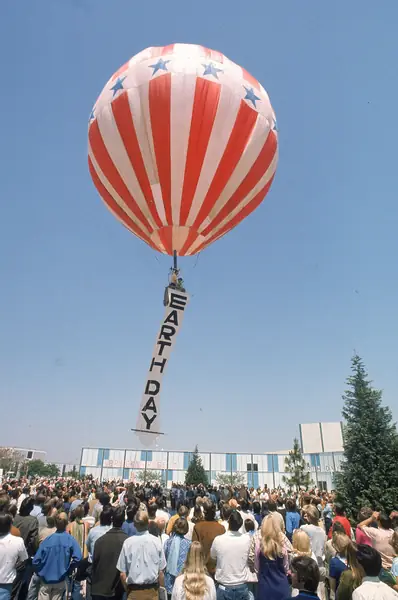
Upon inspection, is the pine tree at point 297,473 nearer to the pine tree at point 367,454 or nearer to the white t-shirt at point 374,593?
the pine tree at point 367,454

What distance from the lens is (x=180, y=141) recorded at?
9891 millimetres

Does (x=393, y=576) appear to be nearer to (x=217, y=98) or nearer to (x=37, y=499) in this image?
(x=37, y=499)

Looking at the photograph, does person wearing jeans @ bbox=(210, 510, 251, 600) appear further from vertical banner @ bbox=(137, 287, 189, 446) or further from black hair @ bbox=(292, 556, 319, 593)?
vertical banner @ bbox=(137, 287, 189, 446)

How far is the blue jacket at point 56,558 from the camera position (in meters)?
4.88

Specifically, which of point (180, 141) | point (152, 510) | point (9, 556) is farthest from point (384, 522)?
point (180, 141)

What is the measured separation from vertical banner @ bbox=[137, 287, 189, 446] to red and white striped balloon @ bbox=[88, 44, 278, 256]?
245 cm

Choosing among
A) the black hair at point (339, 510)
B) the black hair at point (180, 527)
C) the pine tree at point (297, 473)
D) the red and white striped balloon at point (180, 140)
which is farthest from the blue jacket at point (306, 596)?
the pine tree at point (297, 473)

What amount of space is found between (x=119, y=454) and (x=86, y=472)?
6.08m

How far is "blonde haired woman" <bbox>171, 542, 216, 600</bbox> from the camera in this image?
11.8ft

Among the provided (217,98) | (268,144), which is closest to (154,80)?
(217,98)

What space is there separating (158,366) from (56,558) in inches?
153

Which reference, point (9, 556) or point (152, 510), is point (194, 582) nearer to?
point (9, 556)

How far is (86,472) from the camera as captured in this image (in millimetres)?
68812

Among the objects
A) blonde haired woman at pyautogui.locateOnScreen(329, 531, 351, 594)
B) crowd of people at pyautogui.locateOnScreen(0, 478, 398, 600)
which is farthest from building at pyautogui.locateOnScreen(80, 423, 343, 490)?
blonde haired woman at pyautogui.locateOnScreen(329, 531, 351, 594)
